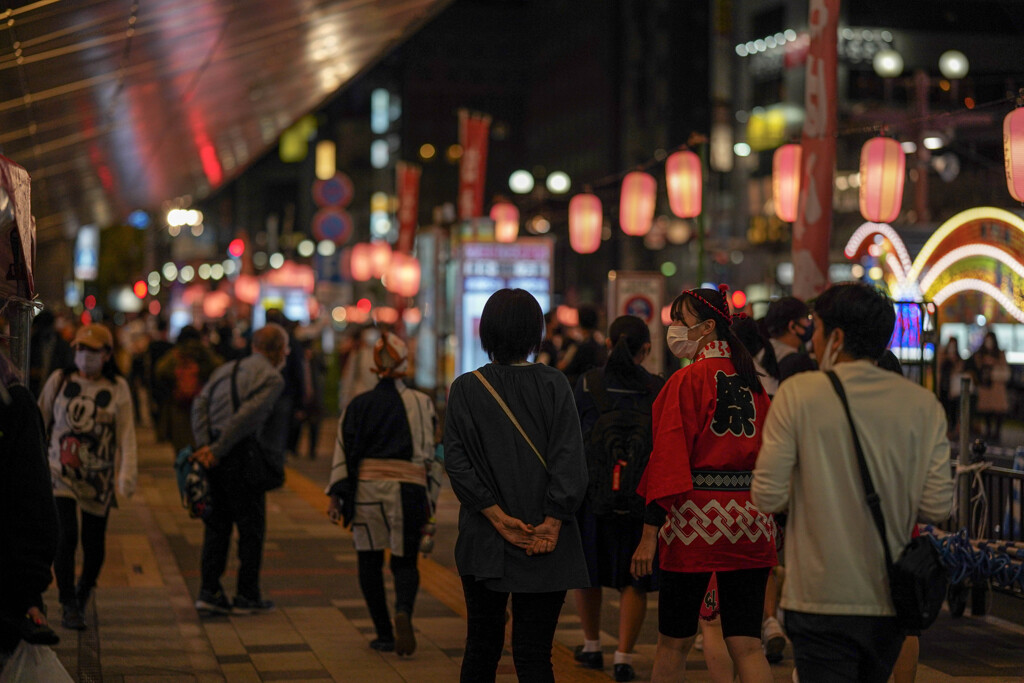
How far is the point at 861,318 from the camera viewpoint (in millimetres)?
3939

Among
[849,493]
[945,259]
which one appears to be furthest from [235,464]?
[945,259]

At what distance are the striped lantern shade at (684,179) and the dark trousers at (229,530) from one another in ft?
32.7

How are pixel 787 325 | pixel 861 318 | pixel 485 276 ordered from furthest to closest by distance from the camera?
pixel 485 276, pixel 787 325, pixel 861 318

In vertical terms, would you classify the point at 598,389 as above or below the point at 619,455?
above

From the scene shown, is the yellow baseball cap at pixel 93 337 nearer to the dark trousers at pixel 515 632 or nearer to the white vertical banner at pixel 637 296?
the dark trousers at pixel 515 632

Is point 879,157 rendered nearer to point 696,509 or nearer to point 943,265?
point 943,265

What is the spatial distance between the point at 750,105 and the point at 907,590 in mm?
56621

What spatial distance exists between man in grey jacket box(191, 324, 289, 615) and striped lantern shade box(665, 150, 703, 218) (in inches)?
383

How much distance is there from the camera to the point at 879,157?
45.7ft

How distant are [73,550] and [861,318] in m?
5.83

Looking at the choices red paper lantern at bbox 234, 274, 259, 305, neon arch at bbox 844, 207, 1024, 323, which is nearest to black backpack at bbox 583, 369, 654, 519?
neon arch at bbox 844, 207, 1024, 323

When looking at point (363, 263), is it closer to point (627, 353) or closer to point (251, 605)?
point (251, 605)

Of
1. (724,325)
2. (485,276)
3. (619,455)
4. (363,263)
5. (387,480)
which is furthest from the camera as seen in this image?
(363,263)

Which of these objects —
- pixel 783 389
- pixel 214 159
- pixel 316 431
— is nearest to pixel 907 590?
pixel 783 389
